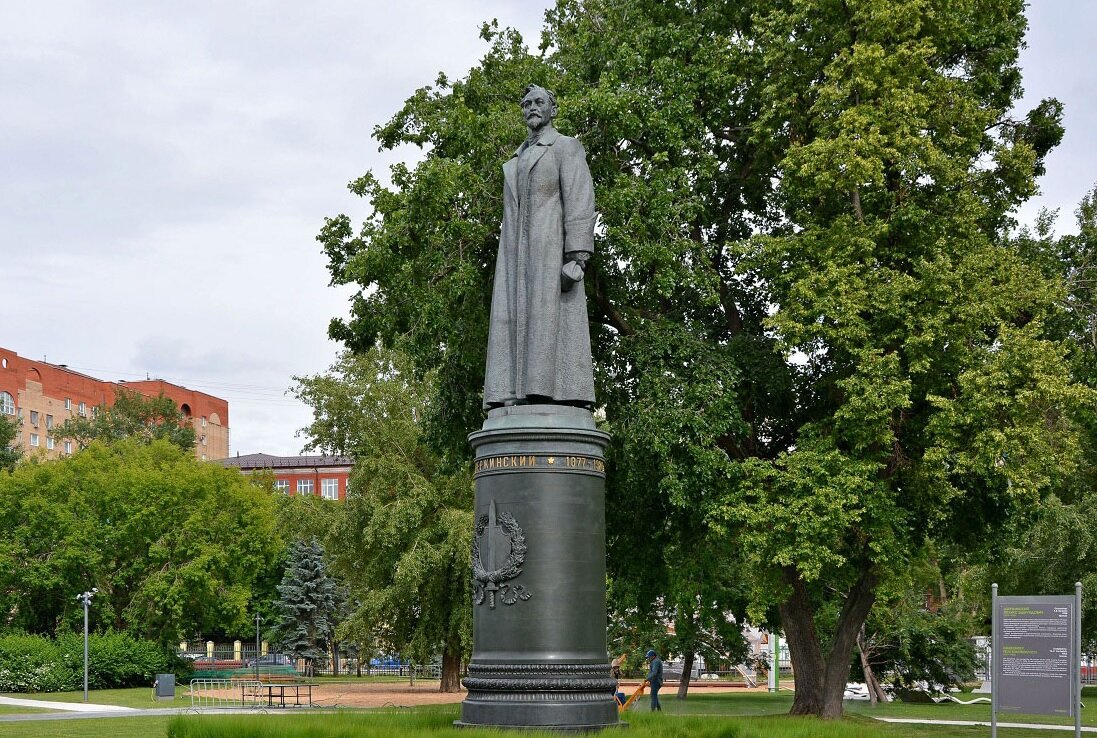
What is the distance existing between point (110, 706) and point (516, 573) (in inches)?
1047

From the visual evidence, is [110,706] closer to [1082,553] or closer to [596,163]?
[596,163]

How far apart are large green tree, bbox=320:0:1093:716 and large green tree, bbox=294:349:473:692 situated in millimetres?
14013

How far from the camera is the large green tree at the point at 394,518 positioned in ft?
128

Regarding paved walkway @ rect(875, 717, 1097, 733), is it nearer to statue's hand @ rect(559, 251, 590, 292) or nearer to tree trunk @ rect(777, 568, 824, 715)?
tree trunk @ rect(777, 568, 824, 715)

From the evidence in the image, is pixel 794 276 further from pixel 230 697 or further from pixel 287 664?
pixel 287 664

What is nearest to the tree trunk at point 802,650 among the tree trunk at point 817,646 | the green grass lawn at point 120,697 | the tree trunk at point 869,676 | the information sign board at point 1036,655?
the tree trunk at point 817,646

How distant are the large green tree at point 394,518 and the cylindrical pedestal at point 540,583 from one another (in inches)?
1027

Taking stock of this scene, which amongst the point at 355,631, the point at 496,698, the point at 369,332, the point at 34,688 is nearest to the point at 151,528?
the point at 34,688

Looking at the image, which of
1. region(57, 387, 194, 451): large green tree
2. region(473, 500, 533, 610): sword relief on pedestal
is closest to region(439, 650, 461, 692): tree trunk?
region(473, 500, 533, 610): sword relief on pedestal

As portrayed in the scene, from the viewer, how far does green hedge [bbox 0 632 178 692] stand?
4216cm

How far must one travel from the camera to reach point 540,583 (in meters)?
11.5

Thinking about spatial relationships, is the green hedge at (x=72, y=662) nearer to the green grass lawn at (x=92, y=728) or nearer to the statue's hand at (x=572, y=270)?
the green grass lawn at (x=92, y=728)

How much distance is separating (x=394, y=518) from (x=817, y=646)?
16637 mm

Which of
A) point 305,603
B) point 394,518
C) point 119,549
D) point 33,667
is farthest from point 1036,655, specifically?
point 305,603
